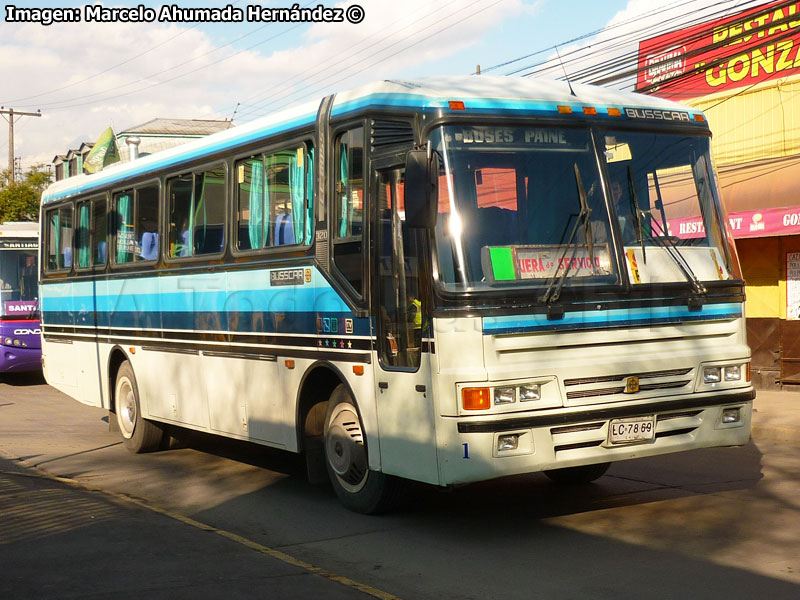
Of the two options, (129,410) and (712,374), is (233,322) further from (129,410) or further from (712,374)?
(712,374)

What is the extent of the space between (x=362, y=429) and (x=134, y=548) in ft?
6.13

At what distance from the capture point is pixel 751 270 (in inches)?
731

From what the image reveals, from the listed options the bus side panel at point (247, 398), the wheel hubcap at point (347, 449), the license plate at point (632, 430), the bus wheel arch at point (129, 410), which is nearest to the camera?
the license plate at point (632, 430)

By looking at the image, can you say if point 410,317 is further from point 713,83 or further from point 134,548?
point 713,83

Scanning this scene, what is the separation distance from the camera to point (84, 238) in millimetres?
13648

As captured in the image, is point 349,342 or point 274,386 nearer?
point 349,342

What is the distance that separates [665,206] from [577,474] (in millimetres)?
2673

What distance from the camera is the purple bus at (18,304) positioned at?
2098 cm

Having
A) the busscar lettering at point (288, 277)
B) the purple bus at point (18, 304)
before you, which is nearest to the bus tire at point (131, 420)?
the busscar lettering at point (288, 277)

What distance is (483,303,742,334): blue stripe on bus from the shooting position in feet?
23.2

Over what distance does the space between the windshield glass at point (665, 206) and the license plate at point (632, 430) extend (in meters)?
0.96

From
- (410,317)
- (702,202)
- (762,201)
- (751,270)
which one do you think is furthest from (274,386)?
(751,270)

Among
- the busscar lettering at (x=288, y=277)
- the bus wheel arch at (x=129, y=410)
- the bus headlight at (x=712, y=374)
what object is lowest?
the bus wheel arch at (x=129, y=410)

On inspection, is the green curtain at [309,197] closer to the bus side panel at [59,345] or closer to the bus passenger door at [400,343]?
the bus passenger door at [400,343]
